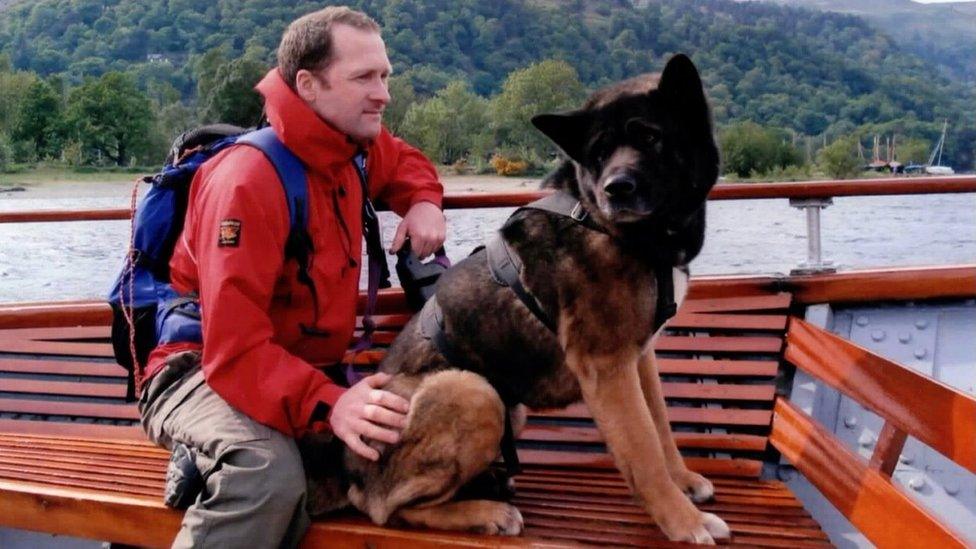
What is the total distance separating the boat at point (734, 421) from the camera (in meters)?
2.79

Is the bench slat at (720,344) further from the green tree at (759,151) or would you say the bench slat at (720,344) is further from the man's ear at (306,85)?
the man's ear at (306,85)

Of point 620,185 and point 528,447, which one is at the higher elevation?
point 620,185

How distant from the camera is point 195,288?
3.18 meters

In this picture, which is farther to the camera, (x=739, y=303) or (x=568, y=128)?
(x=739, y=303)

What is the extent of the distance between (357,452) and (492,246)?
2.79 ft

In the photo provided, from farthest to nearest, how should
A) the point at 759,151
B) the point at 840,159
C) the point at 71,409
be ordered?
1. the point at 840,159
2. the point at 759,151
3. the point at 71,409

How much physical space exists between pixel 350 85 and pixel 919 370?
8.27 ft

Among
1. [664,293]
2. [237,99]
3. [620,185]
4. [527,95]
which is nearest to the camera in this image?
[620,185]

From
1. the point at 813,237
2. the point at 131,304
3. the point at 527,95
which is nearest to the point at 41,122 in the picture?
the point at 527,95

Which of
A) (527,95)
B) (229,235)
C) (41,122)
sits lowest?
(41,122)

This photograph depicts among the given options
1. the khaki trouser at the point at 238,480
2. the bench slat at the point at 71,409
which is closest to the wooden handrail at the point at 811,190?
the khaki trouser at the point at 238,480

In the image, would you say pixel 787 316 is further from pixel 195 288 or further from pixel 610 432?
pixel 195 288

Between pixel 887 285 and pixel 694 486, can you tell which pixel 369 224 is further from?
pixel 887 285

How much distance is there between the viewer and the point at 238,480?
2711mm
